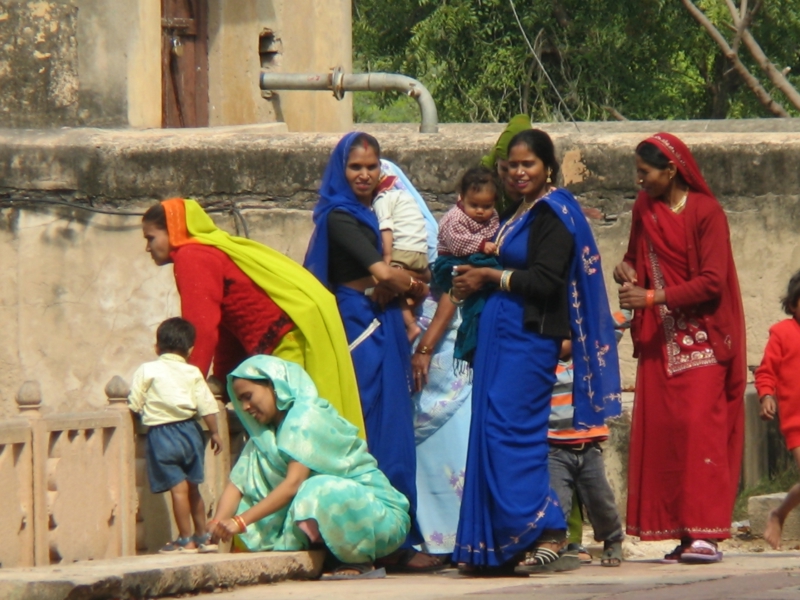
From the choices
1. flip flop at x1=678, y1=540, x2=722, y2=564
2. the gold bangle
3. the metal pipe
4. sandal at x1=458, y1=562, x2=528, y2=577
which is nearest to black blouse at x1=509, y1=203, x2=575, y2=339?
the gold bangle

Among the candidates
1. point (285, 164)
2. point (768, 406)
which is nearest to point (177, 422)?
point (285, 164)

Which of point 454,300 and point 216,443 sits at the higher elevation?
point 454,300

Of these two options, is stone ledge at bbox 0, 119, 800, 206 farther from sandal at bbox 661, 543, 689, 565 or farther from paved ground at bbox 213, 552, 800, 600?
paved ground at bbox 213, 552, 800, 600

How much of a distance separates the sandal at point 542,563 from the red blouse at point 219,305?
1.19 meters

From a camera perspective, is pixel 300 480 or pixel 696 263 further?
pixel 696 263

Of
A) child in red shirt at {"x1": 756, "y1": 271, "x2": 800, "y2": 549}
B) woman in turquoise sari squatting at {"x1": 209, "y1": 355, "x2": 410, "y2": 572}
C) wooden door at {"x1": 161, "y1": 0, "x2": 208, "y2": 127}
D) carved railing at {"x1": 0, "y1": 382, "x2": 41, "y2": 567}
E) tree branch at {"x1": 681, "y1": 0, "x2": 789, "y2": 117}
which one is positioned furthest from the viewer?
tree branch at {"x1": 681, "y1": 0, "x2": 789, "y2": 117}

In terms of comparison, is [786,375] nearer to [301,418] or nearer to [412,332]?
[412,332]

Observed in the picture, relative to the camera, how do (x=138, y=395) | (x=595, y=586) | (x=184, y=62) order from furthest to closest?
1. (x=184, y=62)
2. (x=138, y=395)
3. (x=595, y=586)

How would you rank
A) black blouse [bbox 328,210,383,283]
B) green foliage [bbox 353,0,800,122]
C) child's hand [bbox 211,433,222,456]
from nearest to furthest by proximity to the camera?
1. black blouse [bbox 328,210,383,283]
2. child's hand [bbox 211,433,222,456]
3. green foliage [bbox 353,0,800,122]

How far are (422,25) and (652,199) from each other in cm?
927

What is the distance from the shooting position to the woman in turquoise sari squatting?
496 centimetres

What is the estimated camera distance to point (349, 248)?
536 cm

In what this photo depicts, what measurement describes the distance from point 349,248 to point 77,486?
1.28 meters

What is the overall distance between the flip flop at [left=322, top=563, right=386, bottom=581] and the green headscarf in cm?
154
